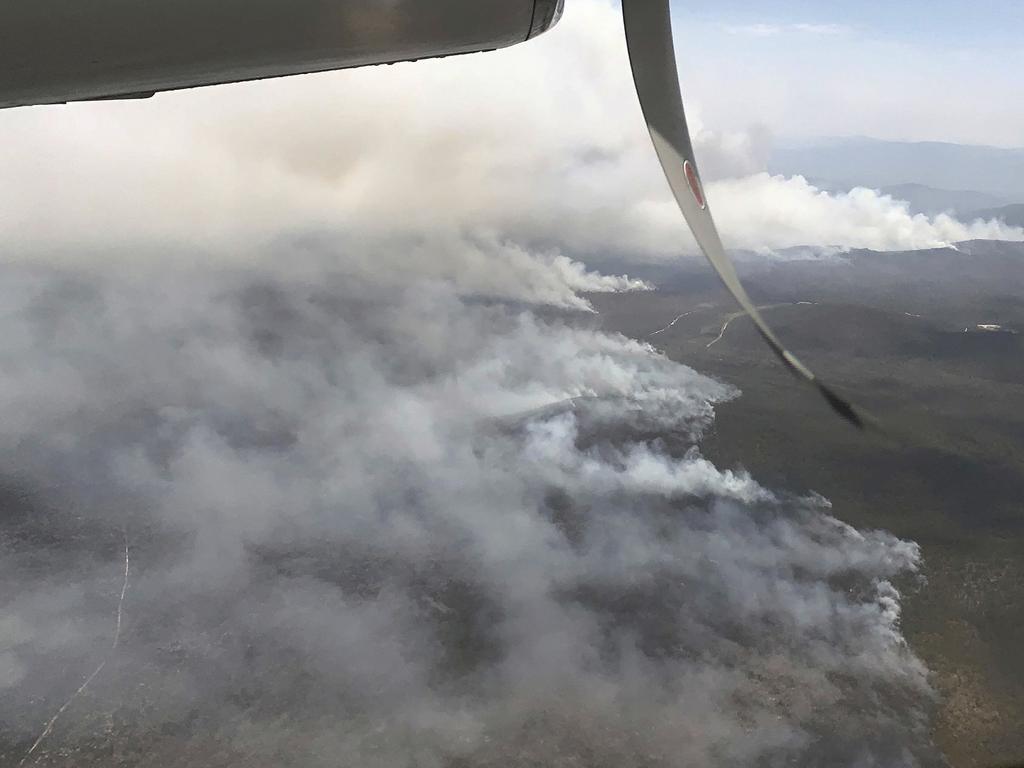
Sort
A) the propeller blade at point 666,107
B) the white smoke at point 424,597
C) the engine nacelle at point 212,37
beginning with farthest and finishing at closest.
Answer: the white smoke at point 424,597 < the propeller blade at point 666,107 < the engine nacelle at point 212,37

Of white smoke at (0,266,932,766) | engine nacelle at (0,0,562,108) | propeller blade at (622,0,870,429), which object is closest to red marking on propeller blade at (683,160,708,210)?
propeller blade at (622,0,870,429)

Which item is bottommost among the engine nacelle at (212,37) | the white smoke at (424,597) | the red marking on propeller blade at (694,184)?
the white smoke at (424,597)

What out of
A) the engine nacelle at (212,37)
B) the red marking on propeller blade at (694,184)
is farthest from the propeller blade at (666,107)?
the engine nacelle at (212,37)

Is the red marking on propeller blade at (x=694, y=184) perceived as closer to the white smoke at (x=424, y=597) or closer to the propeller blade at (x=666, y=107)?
the propeller blade at (x=666, y=107)

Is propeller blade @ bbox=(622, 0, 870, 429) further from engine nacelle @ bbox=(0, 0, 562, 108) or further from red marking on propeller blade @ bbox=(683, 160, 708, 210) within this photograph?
engine nacelle @ bbox=(0, 0, 562, 108)

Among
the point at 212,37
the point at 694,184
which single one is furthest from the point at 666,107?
the point at 212,37

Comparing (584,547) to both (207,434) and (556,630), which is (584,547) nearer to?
(556,630)

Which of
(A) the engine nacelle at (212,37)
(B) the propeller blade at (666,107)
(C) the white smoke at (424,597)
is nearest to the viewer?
(A) the engine nacelle at (212,37)

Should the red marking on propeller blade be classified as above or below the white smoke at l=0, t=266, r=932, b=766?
above

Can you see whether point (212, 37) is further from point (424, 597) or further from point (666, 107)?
point (424, 597)
